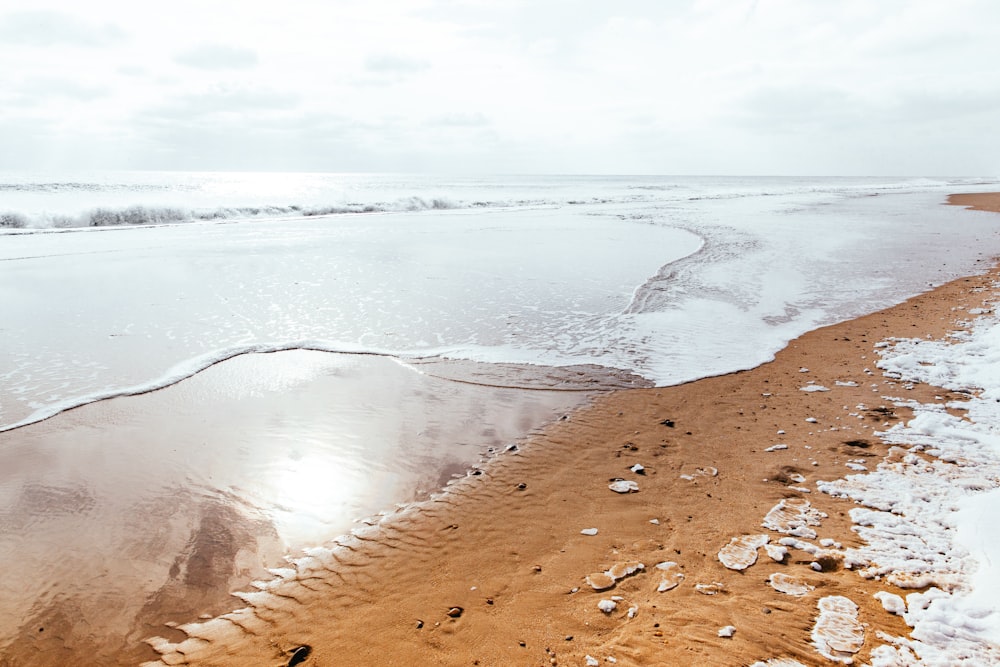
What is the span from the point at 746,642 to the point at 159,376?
701 cm

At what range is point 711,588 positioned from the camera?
10.6 feet

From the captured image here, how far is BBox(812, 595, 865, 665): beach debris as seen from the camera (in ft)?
8.75

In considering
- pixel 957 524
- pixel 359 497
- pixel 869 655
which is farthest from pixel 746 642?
pixel 359 497

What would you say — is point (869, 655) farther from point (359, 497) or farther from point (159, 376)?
point (159, 376)

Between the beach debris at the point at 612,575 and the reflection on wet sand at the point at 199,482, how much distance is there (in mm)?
1642

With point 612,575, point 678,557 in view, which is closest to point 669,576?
point 678,557

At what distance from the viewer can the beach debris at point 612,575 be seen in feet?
10.9

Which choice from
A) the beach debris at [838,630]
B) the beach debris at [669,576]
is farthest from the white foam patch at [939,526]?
the beach debris at [669,576]

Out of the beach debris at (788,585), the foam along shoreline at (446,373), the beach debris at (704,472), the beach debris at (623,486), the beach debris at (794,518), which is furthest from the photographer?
the foam along shoreline at (446,373)

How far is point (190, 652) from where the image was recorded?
297 centimetres

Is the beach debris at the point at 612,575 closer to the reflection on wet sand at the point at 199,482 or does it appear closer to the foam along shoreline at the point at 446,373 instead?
the reflection on wet sand at the point at 199,482

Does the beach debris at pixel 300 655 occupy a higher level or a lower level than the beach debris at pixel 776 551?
lower

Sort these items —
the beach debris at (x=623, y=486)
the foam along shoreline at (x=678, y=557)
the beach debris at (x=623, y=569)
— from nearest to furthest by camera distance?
the foam along shoreline at (x=678, y=557), the beach debris at (x=623, y=569), the beach debris at (x=623, y=486)

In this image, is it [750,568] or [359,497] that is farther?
[359,497]
